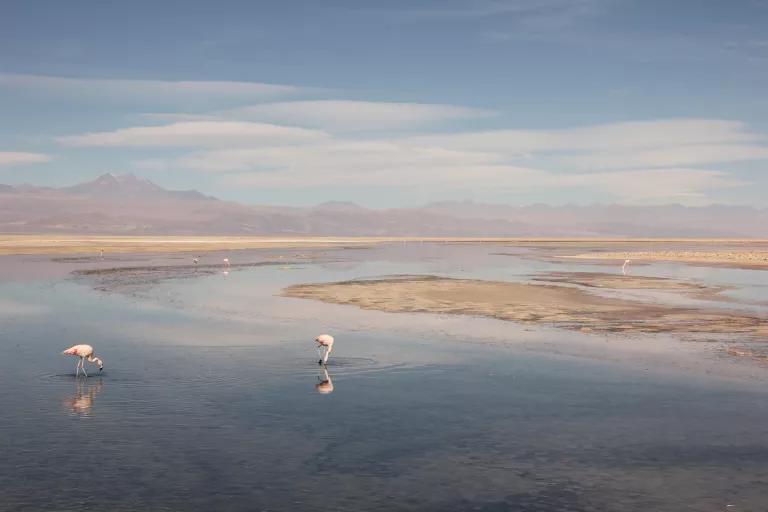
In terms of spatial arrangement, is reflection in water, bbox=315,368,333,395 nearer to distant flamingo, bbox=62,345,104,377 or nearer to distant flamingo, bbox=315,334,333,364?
distant flamingo, bbox=315,334,333,364

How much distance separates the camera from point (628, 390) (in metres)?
19.3

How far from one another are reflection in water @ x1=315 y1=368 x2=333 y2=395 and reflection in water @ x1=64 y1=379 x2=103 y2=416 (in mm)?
5318

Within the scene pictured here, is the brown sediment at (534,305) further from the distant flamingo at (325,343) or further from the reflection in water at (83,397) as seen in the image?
the reflection in water at (83,397)

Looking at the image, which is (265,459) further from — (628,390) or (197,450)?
(628,390)

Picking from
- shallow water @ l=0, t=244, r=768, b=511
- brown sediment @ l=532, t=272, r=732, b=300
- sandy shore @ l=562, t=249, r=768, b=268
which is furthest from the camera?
sandy shore @ l=562, t=249, r=768, b=268

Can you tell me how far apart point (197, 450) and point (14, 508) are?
347cm

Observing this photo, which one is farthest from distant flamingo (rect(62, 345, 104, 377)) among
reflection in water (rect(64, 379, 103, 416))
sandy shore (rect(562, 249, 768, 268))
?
sandy shore (rect(562, 249, 768, 268))

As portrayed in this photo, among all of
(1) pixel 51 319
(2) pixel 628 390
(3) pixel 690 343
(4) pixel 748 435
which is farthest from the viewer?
(1) pixel 51 319

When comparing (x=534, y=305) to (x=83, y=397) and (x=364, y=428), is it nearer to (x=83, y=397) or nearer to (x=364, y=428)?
(x=364, y=428)

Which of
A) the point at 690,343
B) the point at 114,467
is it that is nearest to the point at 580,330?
the point at 690,343

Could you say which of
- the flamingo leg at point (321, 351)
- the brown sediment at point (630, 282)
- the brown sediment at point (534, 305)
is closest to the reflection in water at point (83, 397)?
the flamingo leg at point (321, 351)

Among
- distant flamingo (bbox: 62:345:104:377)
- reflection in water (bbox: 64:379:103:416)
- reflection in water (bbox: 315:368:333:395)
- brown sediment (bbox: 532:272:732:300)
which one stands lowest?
reflection in water (bbox: 315:368:333:395)

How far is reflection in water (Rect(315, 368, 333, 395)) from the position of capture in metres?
19.0

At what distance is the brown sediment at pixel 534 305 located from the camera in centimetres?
3152
